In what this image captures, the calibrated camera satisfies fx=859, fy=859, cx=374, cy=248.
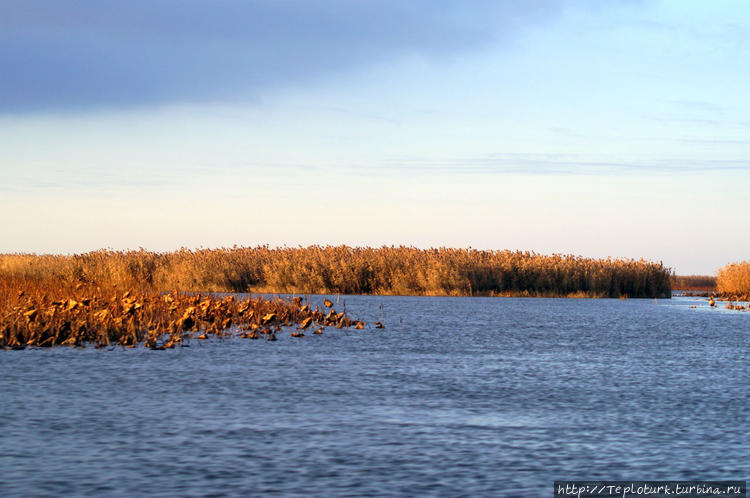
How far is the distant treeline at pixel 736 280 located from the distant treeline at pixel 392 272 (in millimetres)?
4127

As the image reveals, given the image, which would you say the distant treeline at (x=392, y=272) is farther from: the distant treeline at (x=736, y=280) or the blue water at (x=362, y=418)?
the blue water at (x=362, y=418)

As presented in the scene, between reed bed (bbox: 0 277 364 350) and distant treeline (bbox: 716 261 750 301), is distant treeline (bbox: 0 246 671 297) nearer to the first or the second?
distant treeline (bbox: 716 261 750 301)

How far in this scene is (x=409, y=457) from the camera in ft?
35.0

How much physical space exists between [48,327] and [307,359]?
737cm

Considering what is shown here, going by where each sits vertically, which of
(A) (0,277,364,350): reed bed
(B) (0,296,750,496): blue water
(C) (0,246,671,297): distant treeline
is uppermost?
(C) (0,246,671,297): distant treeline

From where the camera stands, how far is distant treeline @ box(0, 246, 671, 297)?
60250 mm

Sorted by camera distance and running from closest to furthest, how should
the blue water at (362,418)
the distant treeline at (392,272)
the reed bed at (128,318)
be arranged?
the blue water at (362,418) → the reed bed at (128,318) → the distant treeline at (392,272)

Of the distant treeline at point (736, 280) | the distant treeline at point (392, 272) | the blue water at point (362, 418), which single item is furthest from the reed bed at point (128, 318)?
the distant treeline at point (736, 280)

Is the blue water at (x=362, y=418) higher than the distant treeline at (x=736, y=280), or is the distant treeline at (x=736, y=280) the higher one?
the distant treeline at (x=736, y=280)

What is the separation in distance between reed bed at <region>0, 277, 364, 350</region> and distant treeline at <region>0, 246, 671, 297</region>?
27047 mm

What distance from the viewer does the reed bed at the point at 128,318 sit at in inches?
916

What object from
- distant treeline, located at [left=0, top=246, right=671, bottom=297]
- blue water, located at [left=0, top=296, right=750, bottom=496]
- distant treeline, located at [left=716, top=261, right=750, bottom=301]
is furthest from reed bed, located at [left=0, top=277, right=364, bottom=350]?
distant treeline, located at [left=716, top=261, right=750, bottom=301]

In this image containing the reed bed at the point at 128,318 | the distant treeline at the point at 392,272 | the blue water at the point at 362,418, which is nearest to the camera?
the blue water at the point at 362,418

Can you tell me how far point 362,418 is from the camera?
13.4 meters
